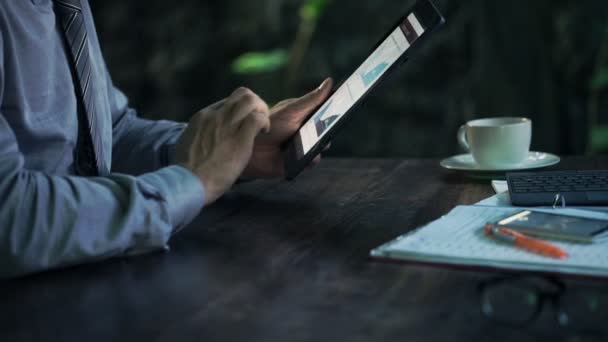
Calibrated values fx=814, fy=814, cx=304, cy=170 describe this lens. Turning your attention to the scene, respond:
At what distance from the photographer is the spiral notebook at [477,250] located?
2.62ft

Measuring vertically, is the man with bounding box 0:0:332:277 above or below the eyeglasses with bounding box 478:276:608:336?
above

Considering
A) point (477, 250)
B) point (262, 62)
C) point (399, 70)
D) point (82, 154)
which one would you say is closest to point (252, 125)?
point (82, 154)

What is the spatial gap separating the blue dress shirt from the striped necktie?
0.04ft

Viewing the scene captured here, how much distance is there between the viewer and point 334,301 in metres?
0.76

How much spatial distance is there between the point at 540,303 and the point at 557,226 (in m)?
0.23

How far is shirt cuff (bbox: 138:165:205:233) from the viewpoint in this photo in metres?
0.97

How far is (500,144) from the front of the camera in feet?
4.36

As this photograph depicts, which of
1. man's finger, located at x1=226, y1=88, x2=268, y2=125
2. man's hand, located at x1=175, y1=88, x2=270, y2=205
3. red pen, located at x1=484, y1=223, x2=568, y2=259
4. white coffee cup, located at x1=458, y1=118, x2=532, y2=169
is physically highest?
man's finger, located at x1=226, y1=88, x2=268, y2=125

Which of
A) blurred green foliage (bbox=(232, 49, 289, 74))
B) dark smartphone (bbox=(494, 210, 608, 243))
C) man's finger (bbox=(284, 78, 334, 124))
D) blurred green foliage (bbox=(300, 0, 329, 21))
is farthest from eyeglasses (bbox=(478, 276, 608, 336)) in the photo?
blurred green foliage (bbox=(232, 49, 289, 74))

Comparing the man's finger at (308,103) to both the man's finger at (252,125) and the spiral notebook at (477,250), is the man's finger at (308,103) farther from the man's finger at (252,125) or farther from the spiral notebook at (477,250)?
the spiral notebook at (477,250)

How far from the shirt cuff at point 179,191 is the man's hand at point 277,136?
0.29 metres

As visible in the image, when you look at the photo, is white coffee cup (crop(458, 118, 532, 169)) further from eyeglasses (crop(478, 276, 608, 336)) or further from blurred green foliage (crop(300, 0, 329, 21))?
blurred green foliage (crop(300, 0, 329, 21))

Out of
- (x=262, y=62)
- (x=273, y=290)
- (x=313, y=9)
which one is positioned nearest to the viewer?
(x=273, y=290)

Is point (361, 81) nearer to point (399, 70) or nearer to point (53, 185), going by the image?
point (53, 185)
